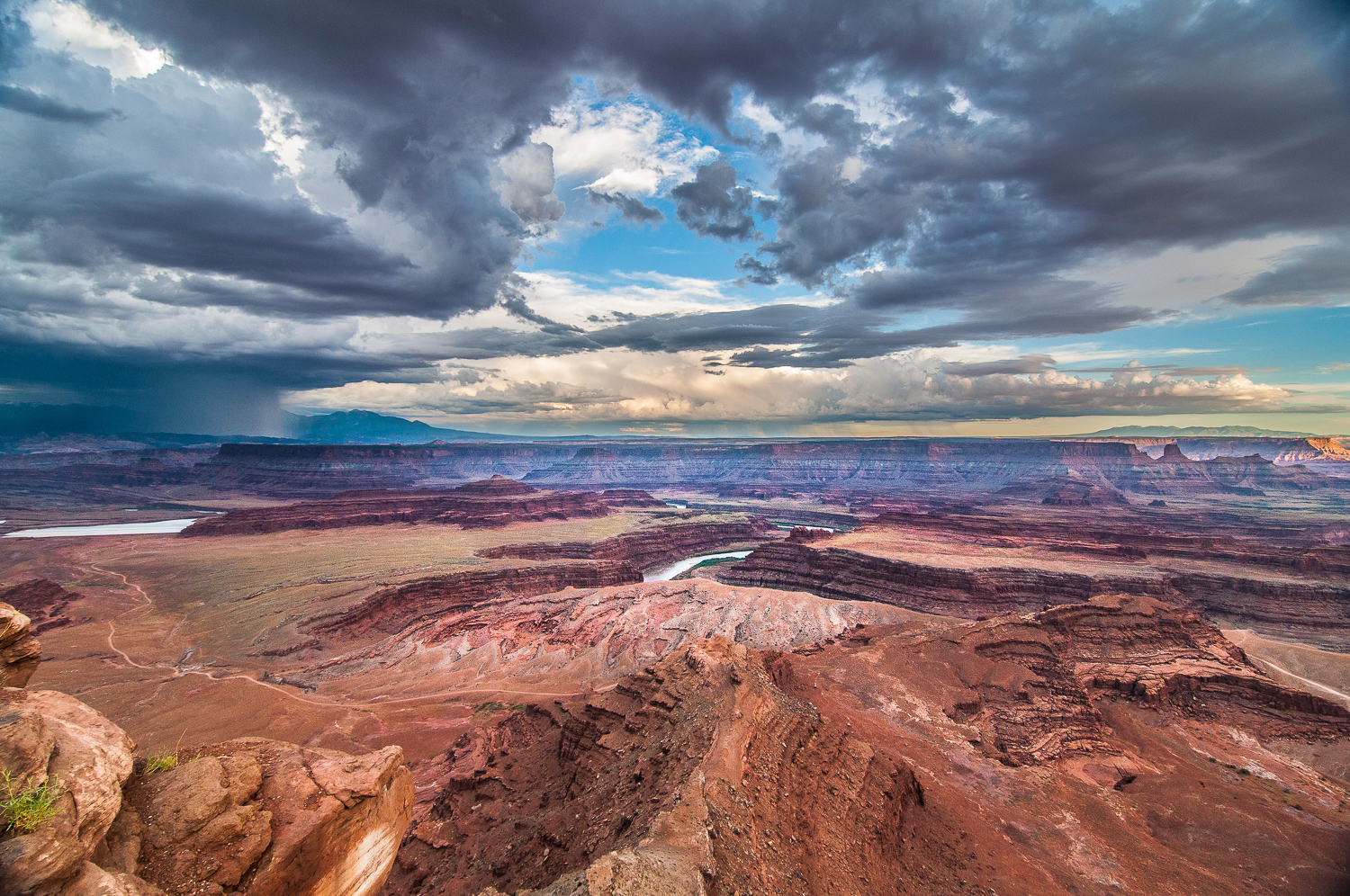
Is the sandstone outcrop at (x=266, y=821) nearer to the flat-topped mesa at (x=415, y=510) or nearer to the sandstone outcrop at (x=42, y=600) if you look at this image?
the sandstone outcrop at (x=42, y=600)

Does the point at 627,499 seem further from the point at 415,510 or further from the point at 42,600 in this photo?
the point at 42,600

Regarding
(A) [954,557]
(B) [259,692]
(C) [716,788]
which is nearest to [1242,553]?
(A) [954,557]

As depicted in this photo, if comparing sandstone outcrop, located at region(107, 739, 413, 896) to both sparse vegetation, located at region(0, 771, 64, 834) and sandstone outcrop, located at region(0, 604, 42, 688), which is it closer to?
sparse vegetation, located at region(0, 771, 64, 834)

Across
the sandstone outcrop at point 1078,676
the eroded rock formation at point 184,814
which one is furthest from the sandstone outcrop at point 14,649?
the sandstone outcrop at point 1078,676

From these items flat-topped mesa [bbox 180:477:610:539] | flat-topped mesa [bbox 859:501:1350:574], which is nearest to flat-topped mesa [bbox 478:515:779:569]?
flat-topped mesa [bbox 859:501:1350:574]

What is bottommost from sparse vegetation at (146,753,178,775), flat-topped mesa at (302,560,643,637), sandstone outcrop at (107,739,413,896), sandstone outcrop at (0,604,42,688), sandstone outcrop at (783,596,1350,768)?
flat-topped mesa at (302,560,643,637)

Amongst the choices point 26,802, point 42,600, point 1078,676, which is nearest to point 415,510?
point 42,600

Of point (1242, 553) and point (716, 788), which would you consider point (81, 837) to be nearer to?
point (716, 788)
